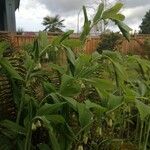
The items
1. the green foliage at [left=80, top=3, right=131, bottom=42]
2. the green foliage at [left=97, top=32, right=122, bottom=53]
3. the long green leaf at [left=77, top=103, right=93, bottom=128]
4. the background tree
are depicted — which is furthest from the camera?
the background tree

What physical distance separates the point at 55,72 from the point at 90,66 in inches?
19.8

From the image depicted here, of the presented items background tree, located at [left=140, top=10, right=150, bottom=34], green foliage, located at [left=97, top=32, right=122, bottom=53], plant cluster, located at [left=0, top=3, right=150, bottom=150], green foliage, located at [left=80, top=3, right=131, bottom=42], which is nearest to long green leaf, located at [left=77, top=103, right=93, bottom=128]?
plant cluster, located at [left=0, top=3, right=150, bottom=150]

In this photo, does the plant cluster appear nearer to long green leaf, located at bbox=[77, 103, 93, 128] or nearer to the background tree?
long green leaf, located at bbox=[77, 103, 93, 128]

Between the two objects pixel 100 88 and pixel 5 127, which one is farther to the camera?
pixel 5 127

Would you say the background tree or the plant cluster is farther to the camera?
the background tree

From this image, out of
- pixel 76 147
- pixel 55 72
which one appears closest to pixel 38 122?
pixel 76 147

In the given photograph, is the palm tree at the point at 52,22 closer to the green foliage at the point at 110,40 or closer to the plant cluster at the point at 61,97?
the green foliage at the point at 110,40

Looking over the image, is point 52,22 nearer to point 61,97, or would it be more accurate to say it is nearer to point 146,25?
point 146,25

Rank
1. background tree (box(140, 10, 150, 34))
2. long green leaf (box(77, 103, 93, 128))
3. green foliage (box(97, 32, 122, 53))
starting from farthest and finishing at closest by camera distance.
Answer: background tree (box(140, 10, 150, 34)) → green foliage (box(97, 32, 122, 53)) → long green leaf (box(77, 103, 93, 128))

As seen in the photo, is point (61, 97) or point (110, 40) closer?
point (61, 97)

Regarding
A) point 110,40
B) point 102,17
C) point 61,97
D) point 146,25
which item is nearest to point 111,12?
point 102,17

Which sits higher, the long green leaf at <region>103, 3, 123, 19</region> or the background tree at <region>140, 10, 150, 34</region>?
the long green leaf at <region>103, 3, 123, 19</region>

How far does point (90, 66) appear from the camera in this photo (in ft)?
7.84

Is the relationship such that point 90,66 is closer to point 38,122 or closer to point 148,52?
point 38,122
